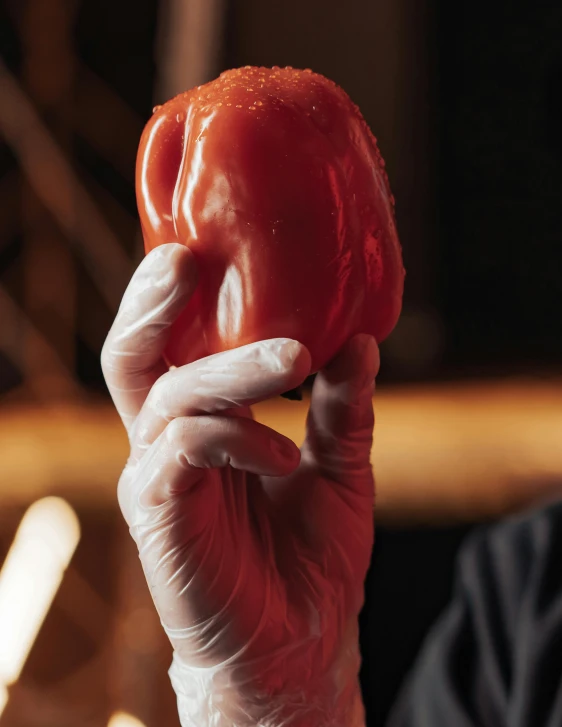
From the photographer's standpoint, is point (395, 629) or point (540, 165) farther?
point (540, 165)

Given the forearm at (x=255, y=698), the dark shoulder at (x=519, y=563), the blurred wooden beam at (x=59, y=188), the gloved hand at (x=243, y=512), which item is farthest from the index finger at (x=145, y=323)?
the blurred wooden beam at (x=59, y=188)

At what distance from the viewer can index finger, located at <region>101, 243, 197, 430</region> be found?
0.57m

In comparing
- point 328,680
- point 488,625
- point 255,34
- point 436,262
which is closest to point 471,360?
point 436,262

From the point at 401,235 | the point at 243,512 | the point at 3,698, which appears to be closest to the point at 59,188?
the point at 401,235

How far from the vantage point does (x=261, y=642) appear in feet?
2.21

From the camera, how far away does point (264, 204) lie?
0.56m

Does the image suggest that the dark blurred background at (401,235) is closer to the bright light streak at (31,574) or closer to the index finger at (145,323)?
the bright light streak at (31,574)

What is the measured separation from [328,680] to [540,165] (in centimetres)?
243

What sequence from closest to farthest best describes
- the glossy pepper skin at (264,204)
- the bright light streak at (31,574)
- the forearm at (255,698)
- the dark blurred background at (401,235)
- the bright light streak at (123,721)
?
1. the glossy pepper skin at (264,204)
2. the forearm at (255,698)
3. the bright light streak at (123,721)
4. the bright light streak at (31,574)
5. the dark blurred background at (401,235)

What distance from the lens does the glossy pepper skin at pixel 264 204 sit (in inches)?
22.3

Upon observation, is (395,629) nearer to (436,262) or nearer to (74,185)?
(436,262)

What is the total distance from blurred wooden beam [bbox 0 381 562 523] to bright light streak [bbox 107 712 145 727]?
0.62m

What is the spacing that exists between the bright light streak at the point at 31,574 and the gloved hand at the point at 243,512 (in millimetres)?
1683

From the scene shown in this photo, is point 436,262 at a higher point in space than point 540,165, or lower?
lower
